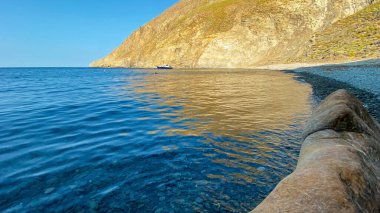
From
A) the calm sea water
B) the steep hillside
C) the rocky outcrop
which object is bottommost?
the calm sea water

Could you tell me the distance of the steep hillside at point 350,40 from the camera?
52750 mm

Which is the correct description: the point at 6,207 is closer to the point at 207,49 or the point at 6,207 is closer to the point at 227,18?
the point at 207,49

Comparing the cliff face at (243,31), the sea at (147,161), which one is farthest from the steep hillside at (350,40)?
the sea at (147,161)

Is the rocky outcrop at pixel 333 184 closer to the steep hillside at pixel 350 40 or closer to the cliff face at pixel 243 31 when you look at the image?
the steep hillside at pixel 350 40

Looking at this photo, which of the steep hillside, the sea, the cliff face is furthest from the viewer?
the cliff face

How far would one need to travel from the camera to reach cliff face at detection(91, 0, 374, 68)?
84250 millimetres

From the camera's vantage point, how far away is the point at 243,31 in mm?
98688

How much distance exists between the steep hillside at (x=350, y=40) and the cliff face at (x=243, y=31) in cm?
656

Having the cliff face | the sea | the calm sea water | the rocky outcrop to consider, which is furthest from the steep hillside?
the rocky outcrop

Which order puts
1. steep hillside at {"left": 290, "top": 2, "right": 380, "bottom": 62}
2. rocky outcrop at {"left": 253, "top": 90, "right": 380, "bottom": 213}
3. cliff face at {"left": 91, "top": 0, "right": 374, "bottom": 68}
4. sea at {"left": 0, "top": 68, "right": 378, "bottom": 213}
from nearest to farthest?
rocky outcrop at {"left": 253, "top": 90, "right": 380, "bottom": 213} < sea at {"left": 0, "top": 68, "right": 378, "bottom": 213} < steep hillside at {"left": 290, "top": 2, "right": 380, "bottom": 62} < cliff face at {"left": 91, "top": 0, "right": 374, "bottom": 68}

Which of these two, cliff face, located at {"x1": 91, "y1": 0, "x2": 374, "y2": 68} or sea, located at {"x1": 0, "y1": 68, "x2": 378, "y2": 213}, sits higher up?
cliff face, located at {"x1": 91, "y1": 0, "x2": 374, "y2": 68}

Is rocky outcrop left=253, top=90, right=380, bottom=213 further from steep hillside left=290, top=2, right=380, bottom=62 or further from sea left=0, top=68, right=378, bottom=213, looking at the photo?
steep hillside left=290, top=2, right=380, bottom=62

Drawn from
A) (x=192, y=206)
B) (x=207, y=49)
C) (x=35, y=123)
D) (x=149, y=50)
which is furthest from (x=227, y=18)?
(x=192, y=206)

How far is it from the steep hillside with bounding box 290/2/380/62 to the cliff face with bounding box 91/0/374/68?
6.56m
